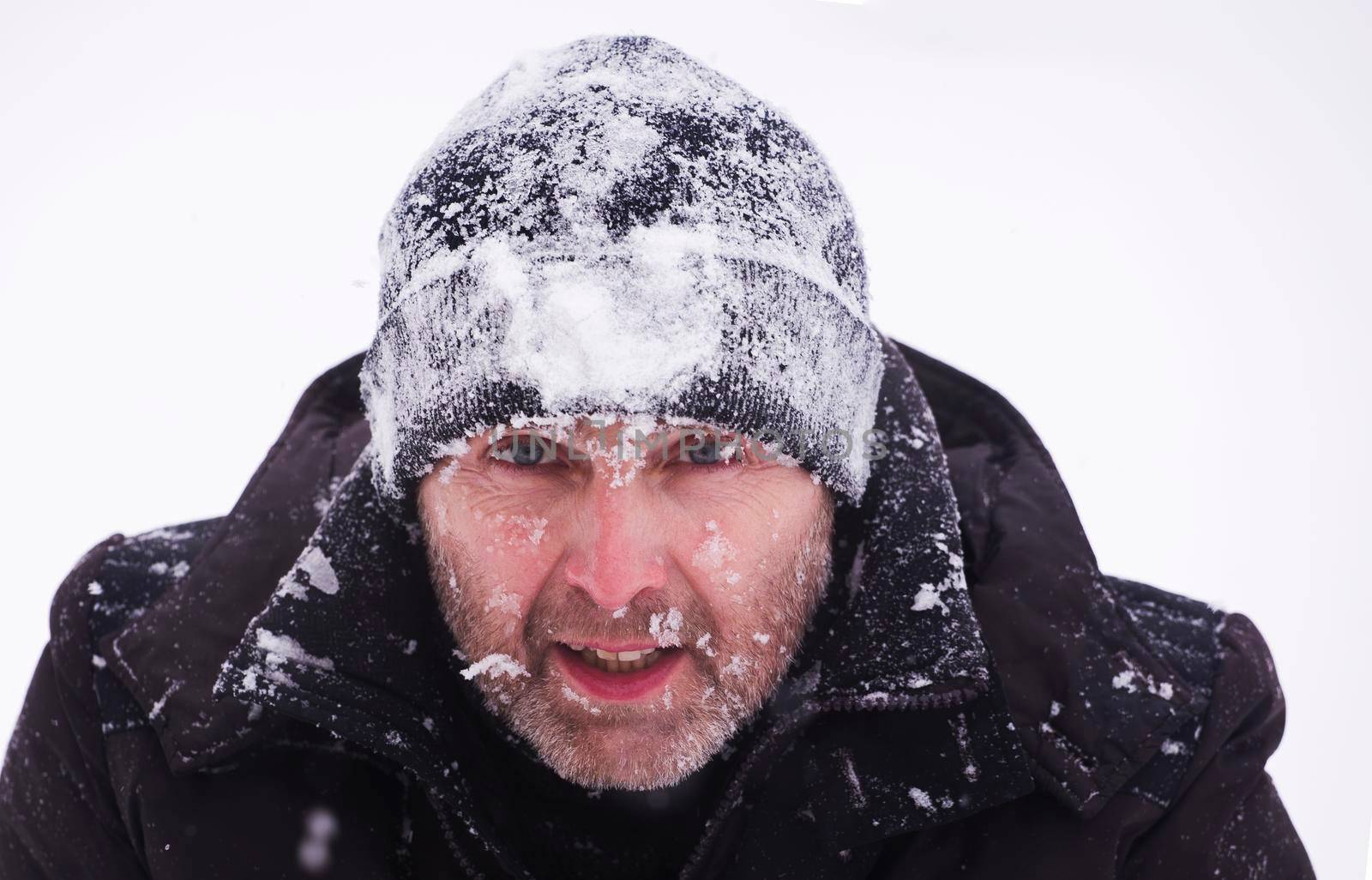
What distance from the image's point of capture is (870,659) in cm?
167

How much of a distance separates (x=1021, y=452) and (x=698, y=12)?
89.7 inches

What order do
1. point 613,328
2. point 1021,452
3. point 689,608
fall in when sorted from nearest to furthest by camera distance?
point 613,328
point 689,608
point 1021,452

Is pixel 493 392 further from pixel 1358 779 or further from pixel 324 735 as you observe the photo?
pixel 1358 779

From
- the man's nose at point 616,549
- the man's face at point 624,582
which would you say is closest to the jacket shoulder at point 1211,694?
the man's face at point 624,582

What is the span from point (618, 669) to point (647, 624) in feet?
0.60

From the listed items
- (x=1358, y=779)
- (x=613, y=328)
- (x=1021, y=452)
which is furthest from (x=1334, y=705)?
(x=613, y=328)

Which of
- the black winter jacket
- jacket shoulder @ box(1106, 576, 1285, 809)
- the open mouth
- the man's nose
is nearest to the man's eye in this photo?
the man's nose

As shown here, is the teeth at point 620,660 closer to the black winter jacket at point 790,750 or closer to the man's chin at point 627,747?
the man's chin at point 627,747

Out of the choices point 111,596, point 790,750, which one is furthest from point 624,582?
point 111,596

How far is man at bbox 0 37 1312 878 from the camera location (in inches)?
59.0

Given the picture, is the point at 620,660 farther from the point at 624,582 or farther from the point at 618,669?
the point at 624,582

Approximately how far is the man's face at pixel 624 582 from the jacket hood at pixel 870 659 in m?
0.12

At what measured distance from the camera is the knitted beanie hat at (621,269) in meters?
1.43

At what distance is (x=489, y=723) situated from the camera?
1.91 meters
